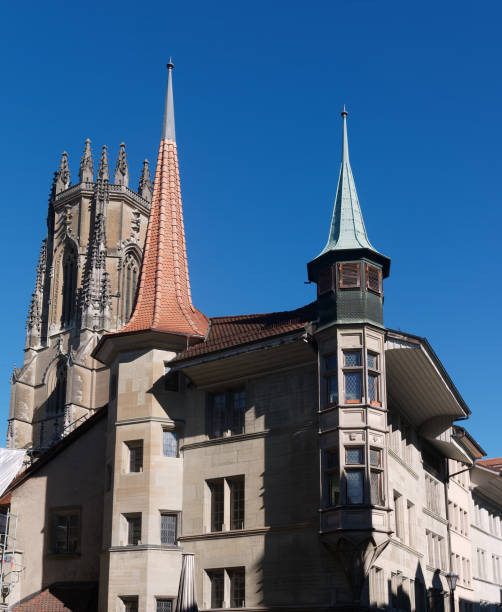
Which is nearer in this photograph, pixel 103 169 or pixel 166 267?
pixel 166 267

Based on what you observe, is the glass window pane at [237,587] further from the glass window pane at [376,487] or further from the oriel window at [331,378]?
the oriel window at [331,378]

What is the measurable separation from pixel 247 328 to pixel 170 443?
4.90m

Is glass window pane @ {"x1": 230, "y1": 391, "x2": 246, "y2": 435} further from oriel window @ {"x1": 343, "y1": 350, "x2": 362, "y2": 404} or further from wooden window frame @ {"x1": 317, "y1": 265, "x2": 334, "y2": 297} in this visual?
wooden window frame @ {"x1": 317, "y1": 265, "x2": 334, "y2": 297}

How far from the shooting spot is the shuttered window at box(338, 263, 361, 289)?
98.0 ft

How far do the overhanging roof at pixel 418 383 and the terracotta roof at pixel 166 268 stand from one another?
24.1ft

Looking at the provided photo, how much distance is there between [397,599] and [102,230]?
3696 inches

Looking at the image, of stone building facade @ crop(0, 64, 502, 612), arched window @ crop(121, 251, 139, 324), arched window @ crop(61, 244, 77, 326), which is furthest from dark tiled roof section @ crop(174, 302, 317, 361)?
arched window @ crop(61, 244, 77, 326)

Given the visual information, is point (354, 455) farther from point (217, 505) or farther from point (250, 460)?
point (217, 505)

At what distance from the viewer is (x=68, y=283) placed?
122m

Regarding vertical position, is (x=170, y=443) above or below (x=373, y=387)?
below

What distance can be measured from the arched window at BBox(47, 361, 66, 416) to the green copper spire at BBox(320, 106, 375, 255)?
274ft

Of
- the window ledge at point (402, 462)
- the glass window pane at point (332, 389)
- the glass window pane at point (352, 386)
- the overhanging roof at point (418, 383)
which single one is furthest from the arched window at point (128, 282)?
the glass window pane at point (352, 386)

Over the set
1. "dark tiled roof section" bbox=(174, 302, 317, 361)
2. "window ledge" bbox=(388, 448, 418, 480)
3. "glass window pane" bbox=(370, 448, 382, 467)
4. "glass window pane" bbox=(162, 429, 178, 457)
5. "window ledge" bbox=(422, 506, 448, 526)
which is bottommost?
"window ledge" bbox=(422, 506, 448, 526)

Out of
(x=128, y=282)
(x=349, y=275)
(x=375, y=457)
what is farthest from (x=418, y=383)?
(x=128, y=282)
